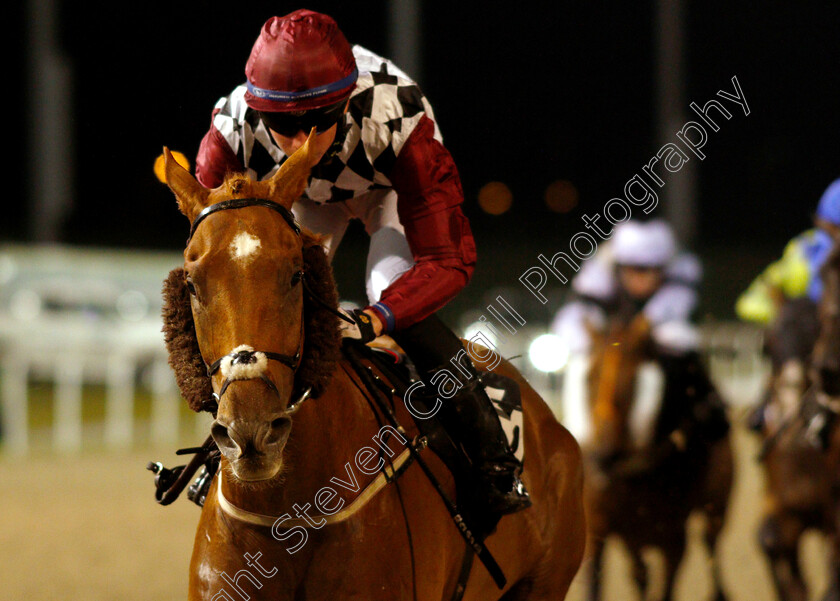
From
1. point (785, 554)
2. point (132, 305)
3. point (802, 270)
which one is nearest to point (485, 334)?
point (802, 270)

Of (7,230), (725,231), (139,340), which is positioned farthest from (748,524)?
(7,230)

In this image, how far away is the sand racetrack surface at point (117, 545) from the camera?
19.1 ft

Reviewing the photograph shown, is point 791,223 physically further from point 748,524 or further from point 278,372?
point 278,372

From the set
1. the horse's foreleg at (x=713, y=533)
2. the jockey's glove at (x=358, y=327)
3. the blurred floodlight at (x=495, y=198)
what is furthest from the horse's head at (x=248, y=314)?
the blurred floodlight at (x=495, y=198)

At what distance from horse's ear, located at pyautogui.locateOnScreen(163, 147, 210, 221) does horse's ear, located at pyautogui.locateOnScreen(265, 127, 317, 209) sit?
0.16 meters

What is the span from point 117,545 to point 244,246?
5.36 m

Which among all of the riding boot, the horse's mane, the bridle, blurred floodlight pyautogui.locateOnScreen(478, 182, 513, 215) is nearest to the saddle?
the riding boot

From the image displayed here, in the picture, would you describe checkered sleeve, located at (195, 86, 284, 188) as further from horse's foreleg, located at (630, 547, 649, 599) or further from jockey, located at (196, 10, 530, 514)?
horse's foreleg, located at (630, 547, 649, 599)

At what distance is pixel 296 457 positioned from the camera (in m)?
2.32

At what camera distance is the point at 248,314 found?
6.70 feet

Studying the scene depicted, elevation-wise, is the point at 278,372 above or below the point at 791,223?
above

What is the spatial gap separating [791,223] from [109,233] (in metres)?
15.1

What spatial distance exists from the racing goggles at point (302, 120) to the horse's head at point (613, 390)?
311 cm

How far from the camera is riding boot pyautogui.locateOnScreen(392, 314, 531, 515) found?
9.34ft
